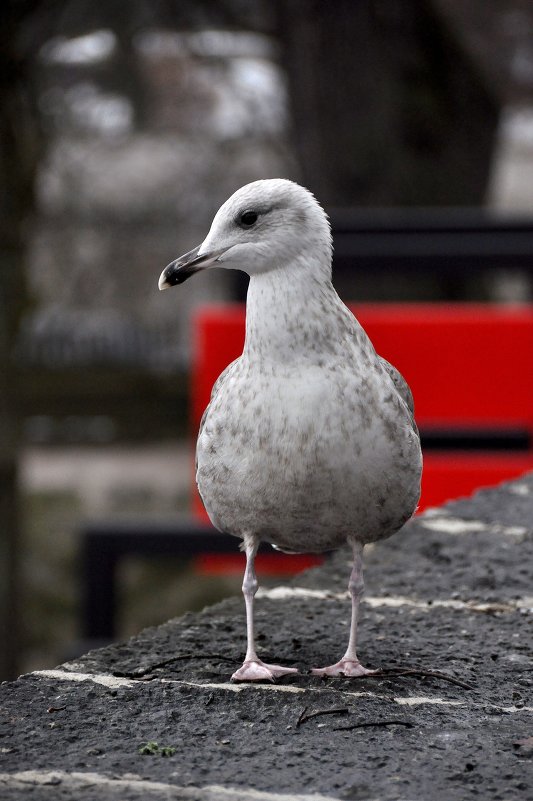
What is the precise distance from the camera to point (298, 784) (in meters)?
2.10

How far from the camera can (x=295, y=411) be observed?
8.07ft

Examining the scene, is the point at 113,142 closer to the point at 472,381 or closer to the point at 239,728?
the point at 472,381

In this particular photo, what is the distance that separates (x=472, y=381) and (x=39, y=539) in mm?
6560

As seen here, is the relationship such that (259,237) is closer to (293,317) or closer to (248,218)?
(248,218)

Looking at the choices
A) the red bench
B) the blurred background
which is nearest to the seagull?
the red bench

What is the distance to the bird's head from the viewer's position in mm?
2572

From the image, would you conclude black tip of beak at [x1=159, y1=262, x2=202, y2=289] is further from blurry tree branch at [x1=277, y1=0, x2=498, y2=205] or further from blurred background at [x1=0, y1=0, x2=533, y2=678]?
blurry tree branch at [x1=277, y1=0, x2=498, y2=205]

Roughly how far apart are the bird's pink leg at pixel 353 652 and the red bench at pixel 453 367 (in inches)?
142

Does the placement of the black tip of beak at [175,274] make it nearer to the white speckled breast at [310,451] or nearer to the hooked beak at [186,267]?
the hooked beak at [186,267]

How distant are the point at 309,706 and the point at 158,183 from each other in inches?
475

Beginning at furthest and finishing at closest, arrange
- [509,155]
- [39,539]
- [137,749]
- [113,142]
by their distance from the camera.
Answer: [509,155] < [113,142] < [39,539] < [137,749]

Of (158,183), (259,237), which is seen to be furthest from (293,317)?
(158,183)

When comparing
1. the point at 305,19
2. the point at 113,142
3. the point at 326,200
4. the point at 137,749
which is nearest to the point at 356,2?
the point at 305,19

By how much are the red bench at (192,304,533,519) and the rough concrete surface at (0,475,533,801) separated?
2855 mm
